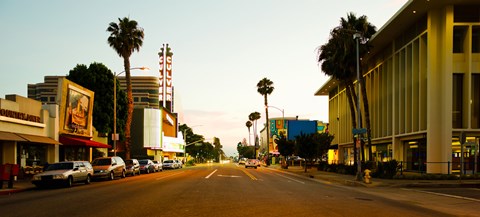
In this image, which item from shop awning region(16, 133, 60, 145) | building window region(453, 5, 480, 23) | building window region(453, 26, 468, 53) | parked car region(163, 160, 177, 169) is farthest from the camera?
parked car region(163, 160, 177, 169)

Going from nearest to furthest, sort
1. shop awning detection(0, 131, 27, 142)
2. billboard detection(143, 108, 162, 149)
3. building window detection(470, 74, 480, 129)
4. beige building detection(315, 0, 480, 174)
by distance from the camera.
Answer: shop awning detection(0, 131, 27, 142)
beige building detection(315, 0, 480, 174)
building window detection(470, 74, 480, 129)
billboard detection(143, 108, 162, 149)

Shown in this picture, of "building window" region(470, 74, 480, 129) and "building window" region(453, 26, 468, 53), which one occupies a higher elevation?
"building window" region(453, 26, 468, 53)

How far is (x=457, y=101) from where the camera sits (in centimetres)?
3622

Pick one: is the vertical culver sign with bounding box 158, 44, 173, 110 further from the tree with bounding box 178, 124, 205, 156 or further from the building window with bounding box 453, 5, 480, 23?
the building window with bounding box 453, 5, 480, 23

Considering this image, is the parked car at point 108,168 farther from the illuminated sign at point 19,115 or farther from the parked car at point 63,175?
the illuminated sign at point 19,115

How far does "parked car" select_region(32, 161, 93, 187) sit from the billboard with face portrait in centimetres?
1117

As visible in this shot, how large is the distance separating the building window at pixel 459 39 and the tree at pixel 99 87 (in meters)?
36.5

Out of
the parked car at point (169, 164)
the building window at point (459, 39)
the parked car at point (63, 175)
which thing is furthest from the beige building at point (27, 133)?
the building window at point (459, 39)

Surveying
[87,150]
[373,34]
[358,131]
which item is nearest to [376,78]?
[373,34]

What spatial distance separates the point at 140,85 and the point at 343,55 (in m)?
120

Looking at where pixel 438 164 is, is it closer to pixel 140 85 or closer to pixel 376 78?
pixel 376 78

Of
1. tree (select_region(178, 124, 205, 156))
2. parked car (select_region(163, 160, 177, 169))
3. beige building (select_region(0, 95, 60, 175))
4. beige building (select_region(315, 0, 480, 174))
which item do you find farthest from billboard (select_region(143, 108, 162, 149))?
tree (select_region(178, 124, 205, 156))

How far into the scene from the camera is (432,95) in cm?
3578

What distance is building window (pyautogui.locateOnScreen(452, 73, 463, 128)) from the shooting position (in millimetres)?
36188
